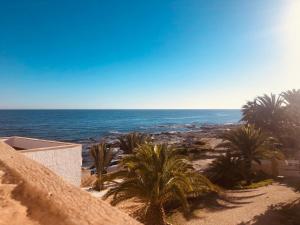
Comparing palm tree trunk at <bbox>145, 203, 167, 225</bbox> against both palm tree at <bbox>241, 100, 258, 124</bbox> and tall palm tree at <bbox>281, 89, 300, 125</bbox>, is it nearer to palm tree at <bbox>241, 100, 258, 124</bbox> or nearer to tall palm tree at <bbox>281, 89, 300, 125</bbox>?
tall palm tree at <bbox>281, 89, 300, 125</bbox>

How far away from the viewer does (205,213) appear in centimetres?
1284

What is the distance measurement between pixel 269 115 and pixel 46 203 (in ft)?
90.4

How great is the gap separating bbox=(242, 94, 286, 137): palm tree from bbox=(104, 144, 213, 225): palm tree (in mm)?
20175

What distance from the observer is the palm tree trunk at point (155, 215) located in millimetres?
10344

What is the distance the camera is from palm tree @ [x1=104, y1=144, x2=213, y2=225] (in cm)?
1033

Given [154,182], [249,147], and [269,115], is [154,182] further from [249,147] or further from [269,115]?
[269,115]

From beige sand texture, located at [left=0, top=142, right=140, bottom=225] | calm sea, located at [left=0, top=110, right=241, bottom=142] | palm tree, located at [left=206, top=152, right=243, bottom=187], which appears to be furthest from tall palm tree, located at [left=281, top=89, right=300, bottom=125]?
calm sea, located at [left=0, top=110, right=241, bottom=142]

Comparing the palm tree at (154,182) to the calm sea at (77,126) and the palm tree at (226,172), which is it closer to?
the palm tree at (226,172)

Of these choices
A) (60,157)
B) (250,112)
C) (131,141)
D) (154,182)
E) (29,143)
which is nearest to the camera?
(154,182)

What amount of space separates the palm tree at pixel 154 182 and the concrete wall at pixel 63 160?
368 centimetres

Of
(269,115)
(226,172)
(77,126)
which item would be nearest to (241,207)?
(226,172)

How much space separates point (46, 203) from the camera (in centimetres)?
562

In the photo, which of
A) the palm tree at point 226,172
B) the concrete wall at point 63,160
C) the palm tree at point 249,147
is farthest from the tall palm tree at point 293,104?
the concrete wall at point 63,160

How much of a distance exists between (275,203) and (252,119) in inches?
697
